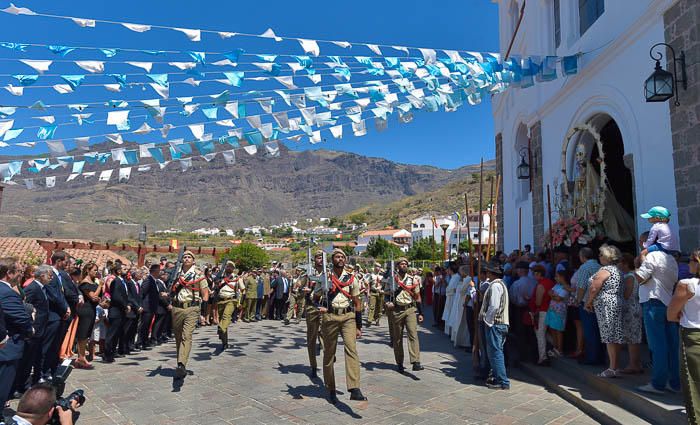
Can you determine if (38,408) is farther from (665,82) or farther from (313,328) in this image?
(665,82)

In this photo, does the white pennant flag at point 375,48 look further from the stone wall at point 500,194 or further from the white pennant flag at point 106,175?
the stone wall at point 500,194

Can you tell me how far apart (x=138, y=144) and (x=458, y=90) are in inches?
217

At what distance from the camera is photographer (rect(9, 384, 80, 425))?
2562 mm

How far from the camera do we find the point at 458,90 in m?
8.80

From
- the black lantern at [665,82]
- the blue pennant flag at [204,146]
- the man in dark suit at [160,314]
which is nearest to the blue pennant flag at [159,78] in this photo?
the blue pennant flag at [204,146]

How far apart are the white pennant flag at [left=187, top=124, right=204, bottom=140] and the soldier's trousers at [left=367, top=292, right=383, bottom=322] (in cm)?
763

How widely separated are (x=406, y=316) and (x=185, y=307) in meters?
3.32

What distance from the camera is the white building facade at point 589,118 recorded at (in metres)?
7.68

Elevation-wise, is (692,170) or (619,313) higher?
(692,170)

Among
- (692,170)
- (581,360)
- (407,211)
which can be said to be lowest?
(581,360)

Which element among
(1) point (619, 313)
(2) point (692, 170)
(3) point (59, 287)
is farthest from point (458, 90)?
(3) point (59, 287)

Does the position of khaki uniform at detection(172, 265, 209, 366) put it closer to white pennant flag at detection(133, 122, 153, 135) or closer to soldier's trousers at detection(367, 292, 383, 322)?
white pennant flag at detection(133, 122, 153, 135)

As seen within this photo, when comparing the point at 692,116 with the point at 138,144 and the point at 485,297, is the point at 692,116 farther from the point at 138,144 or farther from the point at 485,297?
the point at 138,144

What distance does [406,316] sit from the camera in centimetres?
733
